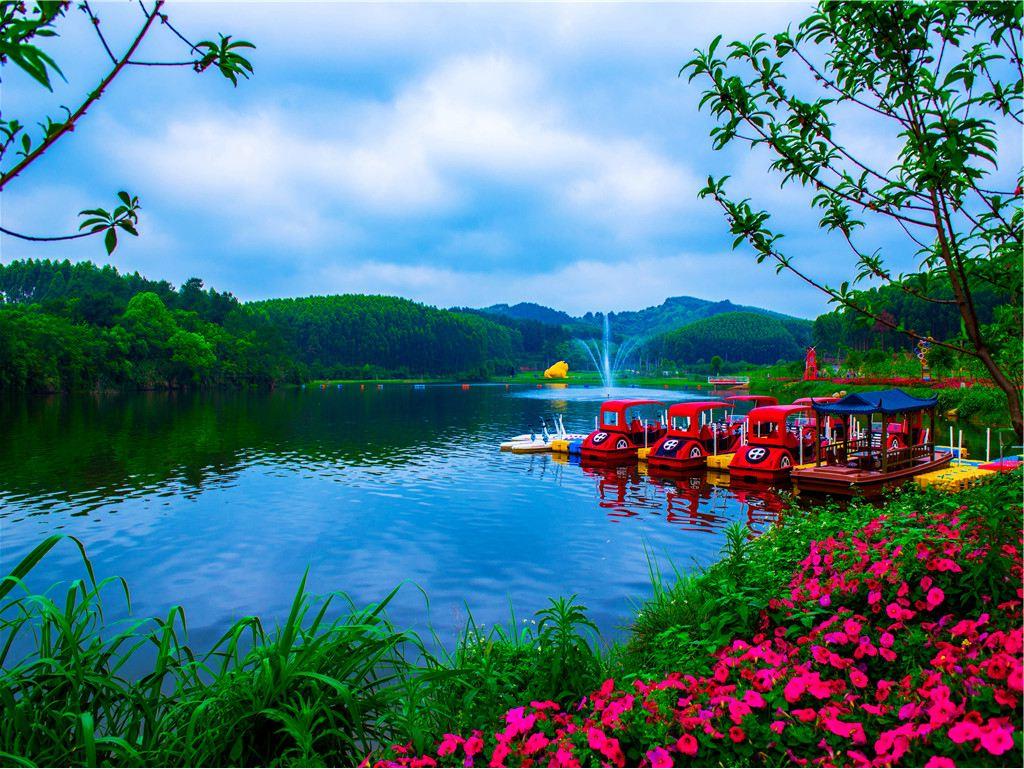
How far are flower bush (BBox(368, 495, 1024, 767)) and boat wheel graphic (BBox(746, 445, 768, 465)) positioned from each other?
1921cm

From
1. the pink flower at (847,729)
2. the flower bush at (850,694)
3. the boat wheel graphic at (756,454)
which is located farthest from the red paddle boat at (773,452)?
the pink flower at (847,729)

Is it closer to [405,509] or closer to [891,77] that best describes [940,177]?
[891,77]

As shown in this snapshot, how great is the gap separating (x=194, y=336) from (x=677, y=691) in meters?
102

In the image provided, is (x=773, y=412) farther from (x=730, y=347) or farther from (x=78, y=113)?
(x=730, y=347)

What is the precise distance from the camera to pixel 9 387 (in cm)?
7088

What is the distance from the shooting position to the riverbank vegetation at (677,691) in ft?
11.9

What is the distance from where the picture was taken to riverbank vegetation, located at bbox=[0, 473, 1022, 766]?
3.64m

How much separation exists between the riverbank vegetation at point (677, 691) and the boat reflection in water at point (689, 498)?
37.3 ft

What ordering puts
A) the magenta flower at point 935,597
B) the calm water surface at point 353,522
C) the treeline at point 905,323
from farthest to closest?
the treeline at point 905,323
the calm water surface at point 353,522
the magenta flower at point 935,597

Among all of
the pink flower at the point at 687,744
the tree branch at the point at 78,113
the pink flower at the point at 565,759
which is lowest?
the pink flower at the point at 565,759

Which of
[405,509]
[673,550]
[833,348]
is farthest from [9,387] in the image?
[833,348]

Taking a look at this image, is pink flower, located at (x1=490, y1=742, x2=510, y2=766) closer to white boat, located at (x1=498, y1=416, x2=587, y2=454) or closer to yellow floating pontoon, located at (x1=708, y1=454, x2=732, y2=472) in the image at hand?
yellow floating pontoon, located at (x1=708, y1=454, x2=732, y2=472)

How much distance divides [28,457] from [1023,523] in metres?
34.2

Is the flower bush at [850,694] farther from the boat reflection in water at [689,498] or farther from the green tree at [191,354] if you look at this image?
the green tree at [191,354]
